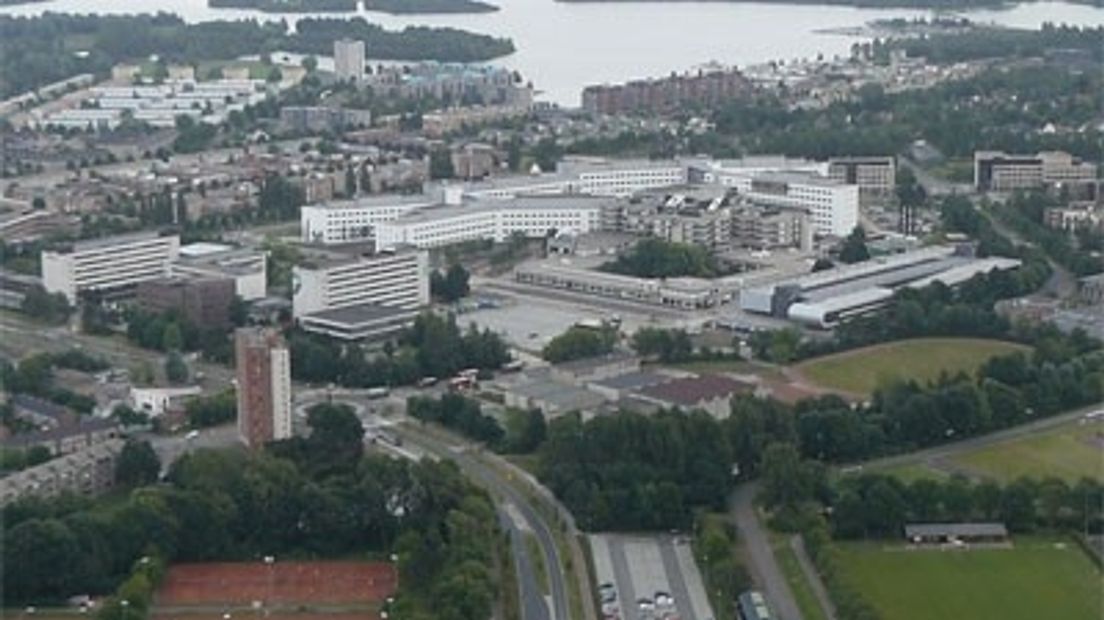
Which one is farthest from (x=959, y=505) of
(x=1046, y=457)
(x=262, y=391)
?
(x=262, y=391)

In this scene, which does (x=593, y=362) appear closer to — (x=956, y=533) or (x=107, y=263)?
(x=956, y=533)

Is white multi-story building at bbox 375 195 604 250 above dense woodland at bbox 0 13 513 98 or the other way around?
the other way around

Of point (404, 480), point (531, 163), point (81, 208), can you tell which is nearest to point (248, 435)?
point (404, 480)

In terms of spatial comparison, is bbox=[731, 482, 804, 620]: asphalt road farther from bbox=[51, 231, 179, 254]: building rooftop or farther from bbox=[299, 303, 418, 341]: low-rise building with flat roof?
bbox=[51, 231, 179, 254]: building rooftop

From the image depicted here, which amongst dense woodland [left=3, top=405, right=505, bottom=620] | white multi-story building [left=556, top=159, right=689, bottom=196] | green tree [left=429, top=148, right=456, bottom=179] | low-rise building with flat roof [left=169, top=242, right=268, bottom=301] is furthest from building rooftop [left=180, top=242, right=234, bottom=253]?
dense woodland [left=3, top=405, right=505, bottom=620]

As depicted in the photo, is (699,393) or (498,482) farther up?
(699,393)
